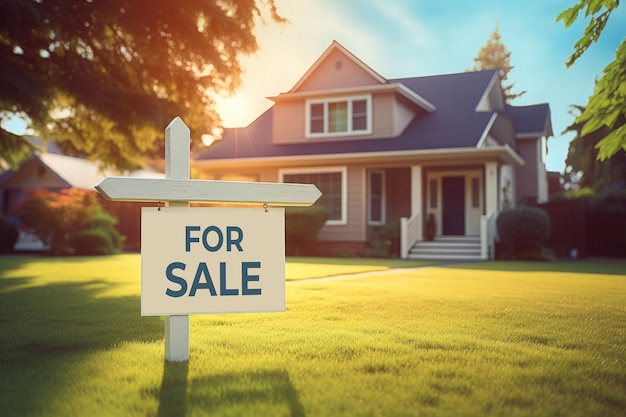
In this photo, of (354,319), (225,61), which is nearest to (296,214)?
(225,61)

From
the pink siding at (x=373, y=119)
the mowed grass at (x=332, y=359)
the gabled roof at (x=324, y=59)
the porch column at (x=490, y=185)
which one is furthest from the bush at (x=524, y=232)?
the mowed grass at (x=332, y=359)

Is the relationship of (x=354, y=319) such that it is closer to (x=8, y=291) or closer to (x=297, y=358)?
(x=297, y=358)

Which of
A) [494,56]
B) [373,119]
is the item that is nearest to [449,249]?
[373,119]

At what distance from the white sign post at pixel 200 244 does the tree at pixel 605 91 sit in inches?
84.7

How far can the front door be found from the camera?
21031 mm

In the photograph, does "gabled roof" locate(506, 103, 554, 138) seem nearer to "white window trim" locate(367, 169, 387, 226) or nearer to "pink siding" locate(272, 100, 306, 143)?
"white window trim" locate(367, 169, 387, 226)

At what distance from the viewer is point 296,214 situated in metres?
19.5

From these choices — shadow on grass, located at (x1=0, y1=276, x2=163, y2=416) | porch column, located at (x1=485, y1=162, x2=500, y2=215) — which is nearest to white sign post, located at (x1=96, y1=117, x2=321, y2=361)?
shadow on grass, located at (x1=0, y1=276, x2=163, y2=416)

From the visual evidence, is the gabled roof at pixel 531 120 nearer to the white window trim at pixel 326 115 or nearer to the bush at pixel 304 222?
the white window trim at pixel 326 115

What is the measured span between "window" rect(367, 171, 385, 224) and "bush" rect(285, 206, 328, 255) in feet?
5.35

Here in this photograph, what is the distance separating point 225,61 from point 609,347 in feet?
36.3

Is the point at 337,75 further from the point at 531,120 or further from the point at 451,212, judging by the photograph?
the point at 531,120

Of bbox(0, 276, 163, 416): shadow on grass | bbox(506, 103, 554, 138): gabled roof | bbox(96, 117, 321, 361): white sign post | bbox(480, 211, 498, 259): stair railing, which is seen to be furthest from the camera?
bbox(506, 103, 554, 138): gabled roof

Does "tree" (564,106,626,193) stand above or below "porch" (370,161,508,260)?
above
